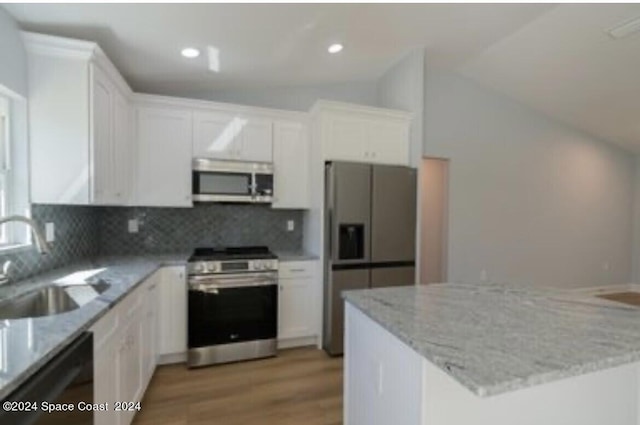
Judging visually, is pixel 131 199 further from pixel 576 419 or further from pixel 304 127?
pixel 576 419

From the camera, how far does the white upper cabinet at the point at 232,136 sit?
3227 millimetres

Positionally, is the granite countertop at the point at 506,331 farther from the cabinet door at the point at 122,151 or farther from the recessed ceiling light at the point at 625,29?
the recessed ceiling light at the point at 625,29

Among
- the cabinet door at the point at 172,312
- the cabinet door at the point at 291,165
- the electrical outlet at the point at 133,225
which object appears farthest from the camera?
the cabinet door at the point at 291,165

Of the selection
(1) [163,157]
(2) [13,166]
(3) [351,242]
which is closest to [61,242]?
(2) [13,166]

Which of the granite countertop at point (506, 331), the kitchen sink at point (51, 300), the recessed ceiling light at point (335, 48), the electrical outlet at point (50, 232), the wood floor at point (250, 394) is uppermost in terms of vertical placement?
the recessed ceiling light at point (335, 48)

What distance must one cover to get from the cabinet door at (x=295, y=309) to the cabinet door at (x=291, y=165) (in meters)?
0.82

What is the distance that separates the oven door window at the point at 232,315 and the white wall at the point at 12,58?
1.82 metres

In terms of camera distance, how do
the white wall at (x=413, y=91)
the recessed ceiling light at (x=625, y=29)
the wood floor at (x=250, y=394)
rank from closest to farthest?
1. the wood floor at (x=250, y=394)
2. the recessed ceiling light at (x=625, y=29)
3. the white wall at (x=413, y=91)

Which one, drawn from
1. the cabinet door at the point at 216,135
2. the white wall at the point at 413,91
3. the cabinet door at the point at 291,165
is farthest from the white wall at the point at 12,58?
the white wall at the point at 413,91

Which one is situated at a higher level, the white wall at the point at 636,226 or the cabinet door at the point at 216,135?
the cabinet door at the point at 216,135

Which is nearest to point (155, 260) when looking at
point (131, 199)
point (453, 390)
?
point (131, 199)

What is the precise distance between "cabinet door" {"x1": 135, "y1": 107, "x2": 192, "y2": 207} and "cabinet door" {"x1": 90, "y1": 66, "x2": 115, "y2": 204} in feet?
1.53

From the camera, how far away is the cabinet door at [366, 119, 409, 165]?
11.6ft

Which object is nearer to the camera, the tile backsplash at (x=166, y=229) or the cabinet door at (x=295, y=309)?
the tile backsplash at (x=166, y=229)
